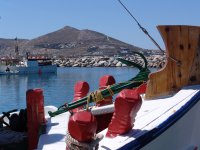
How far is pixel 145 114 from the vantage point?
248 inches

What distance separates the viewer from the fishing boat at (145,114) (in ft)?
17.3

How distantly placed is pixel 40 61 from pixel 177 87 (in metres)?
88.3

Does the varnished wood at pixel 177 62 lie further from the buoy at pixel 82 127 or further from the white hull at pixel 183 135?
the buoy at pixel 82 127

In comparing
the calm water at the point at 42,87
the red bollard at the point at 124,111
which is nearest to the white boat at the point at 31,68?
the calm water at the point at 42,87

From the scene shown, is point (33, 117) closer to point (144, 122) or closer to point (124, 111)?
point (144, 122)

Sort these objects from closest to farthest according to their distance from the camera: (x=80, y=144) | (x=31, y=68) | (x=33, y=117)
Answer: (x=80, y=144) < (x=33, y=117) < (x=31, y=68)

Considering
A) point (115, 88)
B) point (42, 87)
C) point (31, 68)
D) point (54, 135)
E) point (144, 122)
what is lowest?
point (42, 87)

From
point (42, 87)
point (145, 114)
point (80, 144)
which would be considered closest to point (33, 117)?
point (145, 114)

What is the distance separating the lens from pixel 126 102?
538 centimetres

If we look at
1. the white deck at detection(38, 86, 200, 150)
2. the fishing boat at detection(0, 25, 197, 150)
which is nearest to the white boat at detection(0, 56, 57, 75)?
the fishing boat at detection(0, 25, 197, 150)

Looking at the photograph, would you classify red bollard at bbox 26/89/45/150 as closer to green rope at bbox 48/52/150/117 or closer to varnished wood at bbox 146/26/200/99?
green rope at bbox 48/52/150/117

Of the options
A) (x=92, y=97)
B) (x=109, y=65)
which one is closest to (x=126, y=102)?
(x=92, y=97)

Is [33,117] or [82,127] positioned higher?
[82,127]

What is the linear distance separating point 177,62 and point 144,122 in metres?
1.38
